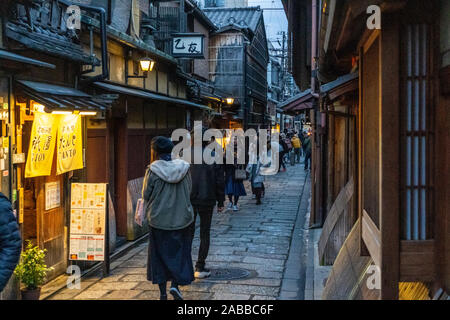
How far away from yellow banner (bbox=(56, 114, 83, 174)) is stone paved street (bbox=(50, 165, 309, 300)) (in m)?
2.31

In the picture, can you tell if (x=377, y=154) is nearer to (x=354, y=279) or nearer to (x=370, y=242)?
(x=370, y=242)

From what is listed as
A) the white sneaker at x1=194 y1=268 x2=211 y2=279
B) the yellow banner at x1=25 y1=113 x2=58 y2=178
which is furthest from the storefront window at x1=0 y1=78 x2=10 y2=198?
the white sneaker at x1=194 y1=268 x2=211 y2=279

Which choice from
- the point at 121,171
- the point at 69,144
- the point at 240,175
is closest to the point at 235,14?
the point at 240,175

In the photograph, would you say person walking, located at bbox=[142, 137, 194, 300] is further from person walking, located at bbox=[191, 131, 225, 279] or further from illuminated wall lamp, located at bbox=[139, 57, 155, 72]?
illuminated wall lamp, located at bbox=[139, 57, 155, 72]

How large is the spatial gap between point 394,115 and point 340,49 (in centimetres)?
278

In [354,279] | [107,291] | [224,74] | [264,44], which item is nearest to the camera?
[354,279]

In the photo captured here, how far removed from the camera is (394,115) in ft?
14.9

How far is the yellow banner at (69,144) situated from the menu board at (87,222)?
19.6 inches

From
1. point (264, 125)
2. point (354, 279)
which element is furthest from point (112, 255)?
point (264, 125)

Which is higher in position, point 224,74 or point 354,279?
point 224,74

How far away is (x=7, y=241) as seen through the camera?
4.41 metres

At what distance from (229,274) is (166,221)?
2.73 m

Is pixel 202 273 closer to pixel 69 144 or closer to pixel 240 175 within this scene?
pixel 69 144

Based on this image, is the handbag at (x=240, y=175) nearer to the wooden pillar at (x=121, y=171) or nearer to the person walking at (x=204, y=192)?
the wooden pillar at (x=121, y=171)
